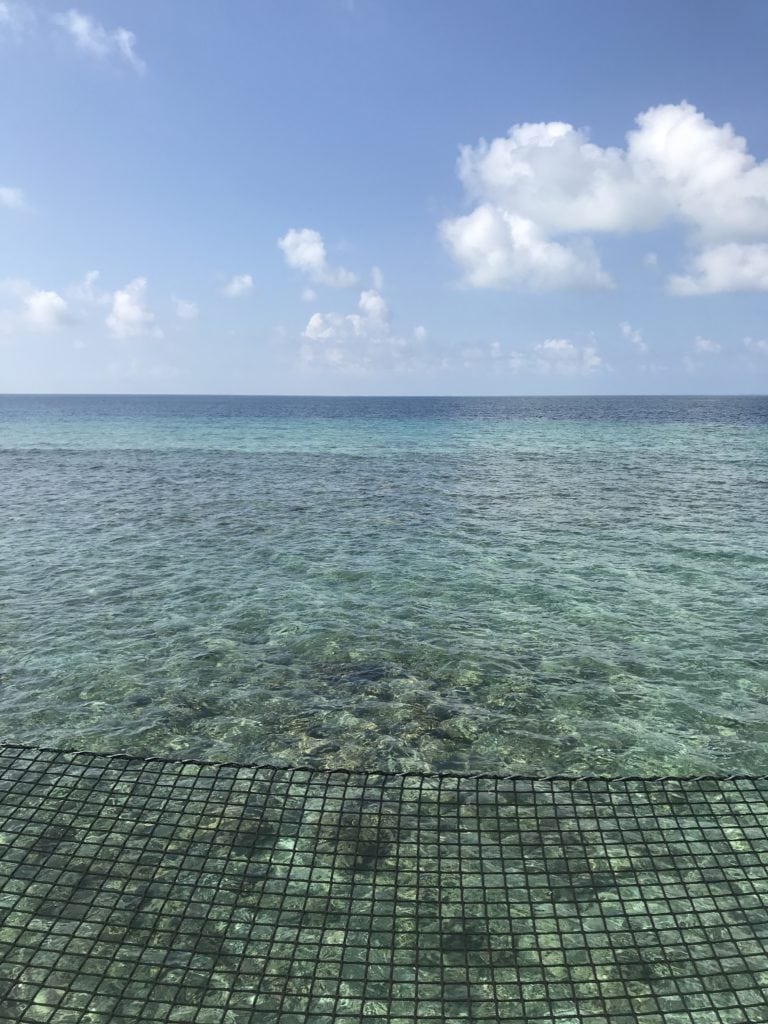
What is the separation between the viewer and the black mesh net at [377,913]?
6.27 m

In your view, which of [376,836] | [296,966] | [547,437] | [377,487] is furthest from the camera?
[547,437]

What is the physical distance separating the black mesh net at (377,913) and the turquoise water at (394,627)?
1785 millimetres

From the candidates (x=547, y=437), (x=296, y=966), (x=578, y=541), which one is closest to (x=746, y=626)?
(x=578, y=541)

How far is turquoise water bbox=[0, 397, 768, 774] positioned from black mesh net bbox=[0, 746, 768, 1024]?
178 centimetres

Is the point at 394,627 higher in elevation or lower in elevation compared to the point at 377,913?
lower

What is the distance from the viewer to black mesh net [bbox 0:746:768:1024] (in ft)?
20.6

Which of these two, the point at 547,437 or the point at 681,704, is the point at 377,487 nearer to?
the point at 681,704

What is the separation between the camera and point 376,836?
8.62 meters

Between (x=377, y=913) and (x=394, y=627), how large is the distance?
9.54 m

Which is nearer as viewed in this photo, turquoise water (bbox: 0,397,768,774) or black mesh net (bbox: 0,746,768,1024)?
black mesh net (bbox: 0,746,768,1024)

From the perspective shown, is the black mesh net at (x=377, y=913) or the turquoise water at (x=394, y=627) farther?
the turquoise water at (x=394, y=627)

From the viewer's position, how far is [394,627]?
16.7 meters

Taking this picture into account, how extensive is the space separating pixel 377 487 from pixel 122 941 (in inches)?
1392

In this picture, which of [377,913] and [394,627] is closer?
[377,913]
